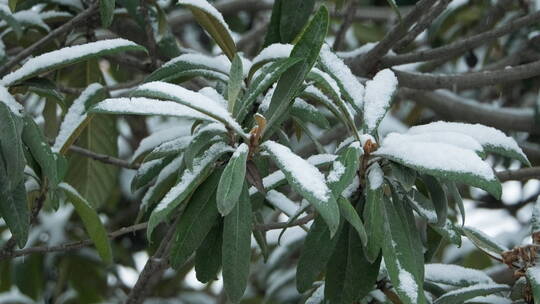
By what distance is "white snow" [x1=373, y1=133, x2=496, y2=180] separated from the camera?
106 centimetres

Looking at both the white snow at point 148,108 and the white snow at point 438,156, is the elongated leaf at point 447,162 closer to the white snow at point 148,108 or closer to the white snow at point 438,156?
the white snow at point 438,156

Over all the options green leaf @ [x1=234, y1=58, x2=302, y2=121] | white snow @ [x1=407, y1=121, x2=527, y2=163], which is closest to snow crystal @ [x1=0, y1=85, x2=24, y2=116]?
green leaf @ [x1=234, y1=58, x2=302, y2=121]

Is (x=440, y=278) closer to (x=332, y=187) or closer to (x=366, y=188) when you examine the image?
(x=366, y=188)

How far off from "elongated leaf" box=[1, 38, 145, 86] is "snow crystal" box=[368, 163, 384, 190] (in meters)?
0.37

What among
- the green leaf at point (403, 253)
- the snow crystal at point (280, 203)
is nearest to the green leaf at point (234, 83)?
the green leaf at point (403, 253)

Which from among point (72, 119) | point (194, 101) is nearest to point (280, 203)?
point (72, 119)

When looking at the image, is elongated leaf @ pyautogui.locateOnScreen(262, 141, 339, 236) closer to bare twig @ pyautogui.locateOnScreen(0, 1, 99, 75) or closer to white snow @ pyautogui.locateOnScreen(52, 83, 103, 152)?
white snow @ pyautogui.locateOnScreen(52, 83, 103, 152)

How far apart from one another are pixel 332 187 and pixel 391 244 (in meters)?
0.14

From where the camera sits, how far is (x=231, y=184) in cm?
103

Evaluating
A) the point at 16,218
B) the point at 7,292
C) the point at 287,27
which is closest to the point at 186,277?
the point at 7,292

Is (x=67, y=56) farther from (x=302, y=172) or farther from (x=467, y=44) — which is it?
(x=467, y=44)

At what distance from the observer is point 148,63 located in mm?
1886

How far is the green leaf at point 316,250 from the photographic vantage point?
49.0 inches

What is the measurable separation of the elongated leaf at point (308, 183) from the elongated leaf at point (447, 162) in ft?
0.39
